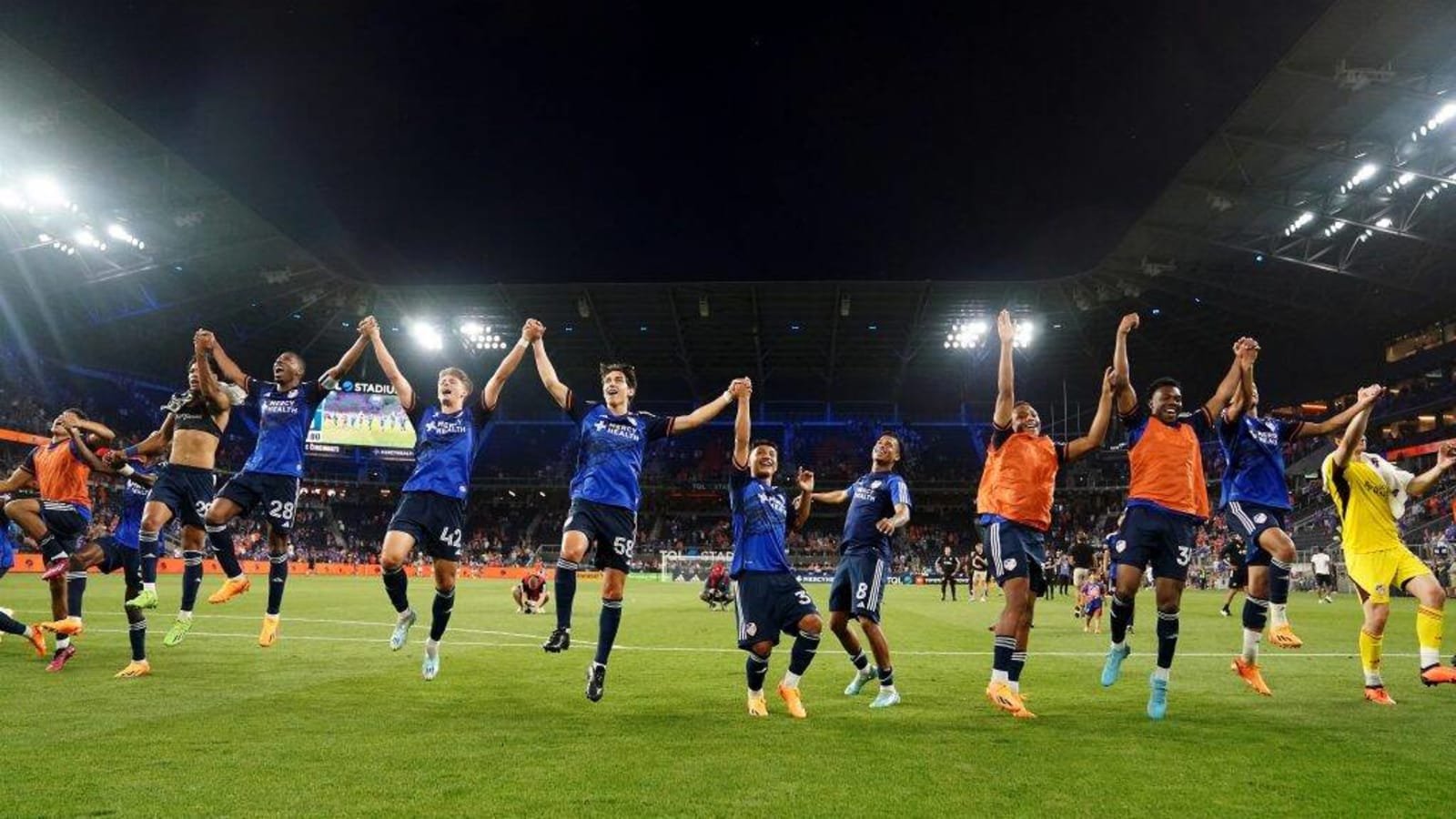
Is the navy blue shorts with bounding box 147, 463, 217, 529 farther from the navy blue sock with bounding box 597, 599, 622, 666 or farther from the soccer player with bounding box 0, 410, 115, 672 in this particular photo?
the navy blue sock with bounding box 597, 599, 622, 666

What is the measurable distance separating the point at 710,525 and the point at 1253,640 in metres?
59.3

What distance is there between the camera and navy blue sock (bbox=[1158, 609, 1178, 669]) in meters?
7.73

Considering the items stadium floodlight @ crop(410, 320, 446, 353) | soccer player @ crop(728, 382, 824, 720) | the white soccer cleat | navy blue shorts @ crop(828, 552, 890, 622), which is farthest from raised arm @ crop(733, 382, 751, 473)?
stadium floodlight @ crop(410, 320, 446, 353)

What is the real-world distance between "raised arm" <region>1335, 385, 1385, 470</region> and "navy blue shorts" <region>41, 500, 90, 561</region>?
46.8ft

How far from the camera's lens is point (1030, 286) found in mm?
44156

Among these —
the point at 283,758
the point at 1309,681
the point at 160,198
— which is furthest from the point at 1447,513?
the point at 160,198

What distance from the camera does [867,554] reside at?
877cm

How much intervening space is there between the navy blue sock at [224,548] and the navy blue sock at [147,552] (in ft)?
1.94

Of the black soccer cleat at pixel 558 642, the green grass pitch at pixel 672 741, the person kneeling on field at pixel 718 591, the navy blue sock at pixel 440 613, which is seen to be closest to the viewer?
the green grass pitch at pixel 672 741

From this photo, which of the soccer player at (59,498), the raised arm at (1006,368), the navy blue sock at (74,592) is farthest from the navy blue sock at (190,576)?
the raised arm at (1006,368)

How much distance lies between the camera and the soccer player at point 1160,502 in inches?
309

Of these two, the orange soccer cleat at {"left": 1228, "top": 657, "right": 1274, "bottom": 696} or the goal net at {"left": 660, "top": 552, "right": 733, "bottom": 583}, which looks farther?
the goal net at {"left": 660, "top": 552, "right": 733, "bottom": 583}

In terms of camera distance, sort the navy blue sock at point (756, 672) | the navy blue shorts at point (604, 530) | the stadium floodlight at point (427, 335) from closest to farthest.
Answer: the navy blue sock at point (756, 672), the navy blue shorts at point (604, 530), the stadium floodlight at point (427, 335)

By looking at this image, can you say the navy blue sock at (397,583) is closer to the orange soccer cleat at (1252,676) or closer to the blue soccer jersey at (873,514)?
the blue soccer jersey at (873,514)
